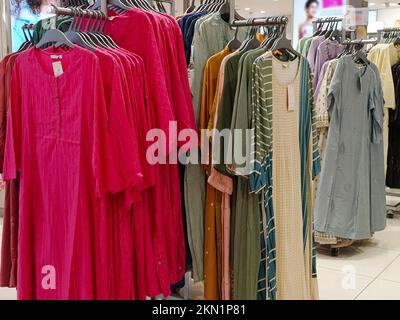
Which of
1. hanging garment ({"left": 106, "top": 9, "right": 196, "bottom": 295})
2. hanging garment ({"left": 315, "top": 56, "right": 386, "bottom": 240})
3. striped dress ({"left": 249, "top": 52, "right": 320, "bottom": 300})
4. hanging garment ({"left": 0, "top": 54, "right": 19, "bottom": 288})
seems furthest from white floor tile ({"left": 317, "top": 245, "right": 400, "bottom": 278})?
hanging garment ({"left": 0, "top": 54, "right": 19, "bottom": 288})

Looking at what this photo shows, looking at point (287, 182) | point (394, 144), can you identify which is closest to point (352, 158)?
point (394, 144)

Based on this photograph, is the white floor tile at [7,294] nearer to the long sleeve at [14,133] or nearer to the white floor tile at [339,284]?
the long sleeve at [14,133]

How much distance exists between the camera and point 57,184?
184 centimetres

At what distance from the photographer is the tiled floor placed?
2.93 metres

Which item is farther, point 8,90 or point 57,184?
point 8,90

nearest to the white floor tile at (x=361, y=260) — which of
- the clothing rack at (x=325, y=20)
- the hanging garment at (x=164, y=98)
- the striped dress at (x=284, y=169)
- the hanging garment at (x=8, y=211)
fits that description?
the striped dress at (x=284, y=169)

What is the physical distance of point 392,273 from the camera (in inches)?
132

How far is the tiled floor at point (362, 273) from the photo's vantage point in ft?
9.62

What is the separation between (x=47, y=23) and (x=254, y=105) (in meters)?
1.05

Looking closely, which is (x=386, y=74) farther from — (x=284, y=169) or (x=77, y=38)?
(x=77, y=38)

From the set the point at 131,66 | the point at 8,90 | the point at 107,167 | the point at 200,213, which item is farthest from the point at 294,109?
the point at 8,90

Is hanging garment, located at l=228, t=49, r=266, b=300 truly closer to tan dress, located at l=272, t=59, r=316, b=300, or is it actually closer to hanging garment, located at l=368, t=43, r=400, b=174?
tan dress, located at l=272, t=59, r=316, b=300

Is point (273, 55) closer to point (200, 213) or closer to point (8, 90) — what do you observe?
point (200, 213)

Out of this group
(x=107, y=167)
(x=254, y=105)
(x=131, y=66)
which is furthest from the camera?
(x=254, y=105)
